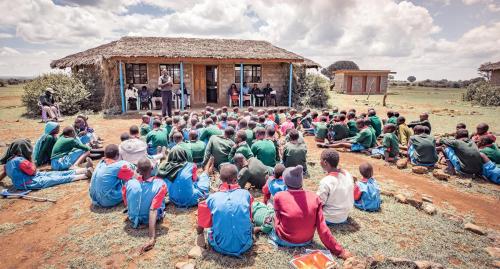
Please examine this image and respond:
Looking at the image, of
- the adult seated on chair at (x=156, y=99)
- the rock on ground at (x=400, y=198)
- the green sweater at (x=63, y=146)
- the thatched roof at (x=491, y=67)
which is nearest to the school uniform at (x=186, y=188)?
the green sweater at (x=63, y=146)

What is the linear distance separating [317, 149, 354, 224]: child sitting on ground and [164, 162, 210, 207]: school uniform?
6.53ft

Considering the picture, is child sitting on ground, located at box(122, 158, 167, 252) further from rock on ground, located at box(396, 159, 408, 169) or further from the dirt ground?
rock on ground, located at box(396, 159, 408, 169)

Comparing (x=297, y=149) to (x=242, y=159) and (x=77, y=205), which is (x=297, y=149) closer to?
(x=242, y=159)

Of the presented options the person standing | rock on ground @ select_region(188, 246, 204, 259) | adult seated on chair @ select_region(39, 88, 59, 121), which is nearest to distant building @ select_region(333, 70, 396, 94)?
the person standing

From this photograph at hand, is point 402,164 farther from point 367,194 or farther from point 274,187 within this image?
point 274,187

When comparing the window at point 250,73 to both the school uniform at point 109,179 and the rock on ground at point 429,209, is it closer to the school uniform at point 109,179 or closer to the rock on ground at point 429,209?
the school uniform at point 109,179

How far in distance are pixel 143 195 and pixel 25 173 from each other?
296cm

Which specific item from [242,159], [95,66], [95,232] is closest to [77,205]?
[95,232]

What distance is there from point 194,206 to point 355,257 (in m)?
2.62

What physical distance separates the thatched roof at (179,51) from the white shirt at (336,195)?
42.5ft

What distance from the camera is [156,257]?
137 inches

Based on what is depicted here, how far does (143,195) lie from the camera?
3.87m

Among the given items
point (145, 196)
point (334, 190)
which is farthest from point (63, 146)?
point (334, 190)

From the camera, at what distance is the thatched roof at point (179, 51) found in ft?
49.4
